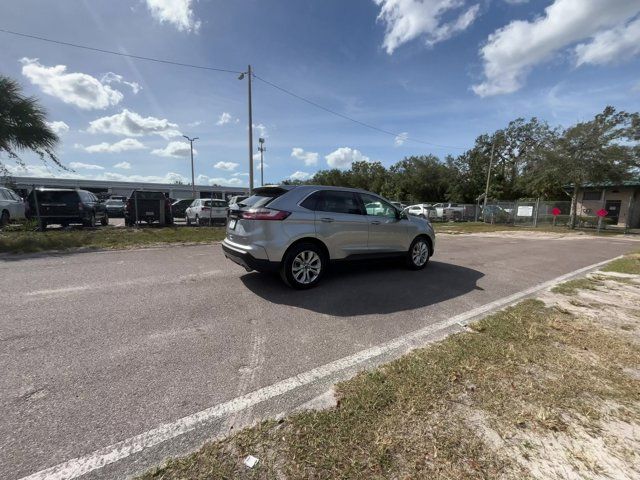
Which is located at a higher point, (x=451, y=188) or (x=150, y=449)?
(x=451, y=188)

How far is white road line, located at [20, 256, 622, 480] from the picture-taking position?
5.82 ft

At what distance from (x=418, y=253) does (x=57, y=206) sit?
556 inches

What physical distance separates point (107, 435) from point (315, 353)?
1797mm

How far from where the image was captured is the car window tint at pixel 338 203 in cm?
545

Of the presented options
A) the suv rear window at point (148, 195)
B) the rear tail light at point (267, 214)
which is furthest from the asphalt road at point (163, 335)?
the suv rear window at point (148, 195)

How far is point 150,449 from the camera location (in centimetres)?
192

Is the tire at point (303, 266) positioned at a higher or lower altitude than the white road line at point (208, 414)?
higher

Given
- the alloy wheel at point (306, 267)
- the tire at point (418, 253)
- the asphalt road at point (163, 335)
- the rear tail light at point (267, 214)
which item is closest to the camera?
the asphalt road at point (163, 335)

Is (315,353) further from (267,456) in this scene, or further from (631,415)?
(631,415)

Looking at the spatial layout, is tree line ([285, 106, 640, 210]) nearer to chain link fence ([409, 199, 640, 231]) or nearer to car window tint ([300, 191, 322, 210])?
chain link fence ([409, 199, 640, 231])

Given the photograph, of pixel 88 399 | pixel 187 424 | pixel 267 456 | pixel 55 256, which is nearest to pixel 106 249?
pixel 55 256

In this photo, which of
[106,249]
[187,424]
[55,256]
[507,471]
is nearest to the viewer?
[507,471]

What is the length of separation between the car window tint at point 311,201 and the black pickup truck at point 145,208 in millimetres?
13049

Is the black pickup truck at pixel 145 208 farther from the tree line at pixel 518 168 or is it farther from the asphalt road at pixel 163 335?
the tree line at pixel 518 168
